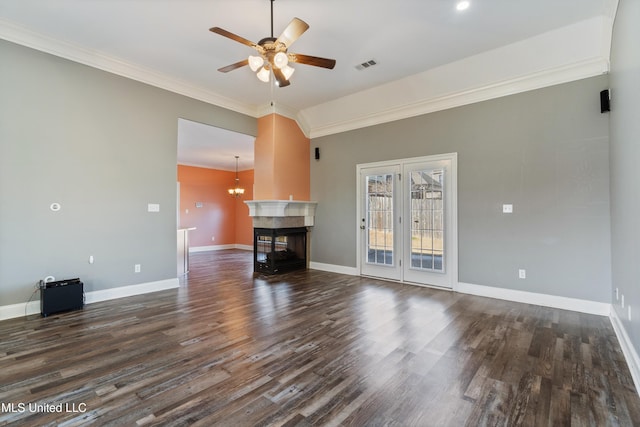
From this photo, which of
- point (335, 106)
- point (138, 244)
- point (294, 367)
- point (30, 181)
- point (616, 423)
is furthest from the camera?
point (335, 106)

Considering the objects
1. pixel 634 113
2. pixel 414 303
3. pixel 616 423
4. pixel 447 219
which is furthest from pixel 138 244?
pixel 634 113

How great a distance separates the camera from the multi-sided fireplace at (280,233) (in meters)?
5.99

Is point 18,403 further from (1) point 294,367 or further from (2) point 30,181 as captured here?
(2) point 30,181

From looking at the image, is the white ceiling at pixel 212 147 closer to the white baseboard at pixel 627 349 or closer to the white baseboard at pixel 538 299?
the white baseboard at pixel 538 299

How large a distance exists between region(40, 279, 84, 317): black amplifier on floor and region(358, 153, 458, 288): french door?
14.6 feet

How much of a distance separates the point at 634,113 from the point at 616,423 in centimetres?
211

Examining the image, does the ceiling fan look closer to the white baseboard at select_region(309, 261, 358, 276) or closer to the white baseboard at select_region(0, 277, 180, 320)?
the white baseboard at select_region(0, 277, 180, 320)

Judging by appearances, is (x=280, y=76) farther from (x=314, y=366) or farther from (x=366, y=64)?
(x=314, y=366)

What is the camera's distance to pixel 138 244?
447cm

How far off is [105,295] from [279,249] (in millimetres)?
3044

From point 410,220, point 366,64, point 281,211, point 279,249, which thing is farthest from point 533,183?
point 279,249

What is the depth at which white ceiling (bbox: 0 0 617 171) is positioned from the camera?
3125mm

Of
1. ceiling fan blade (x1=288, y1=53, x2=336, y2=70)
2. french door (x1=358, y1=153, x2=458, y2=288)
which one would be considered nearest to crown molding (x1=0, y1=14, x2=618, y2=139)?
french door (x1=358, y1=153, x2=458, y2=288)

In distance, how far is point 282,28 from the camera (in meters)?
3.51
